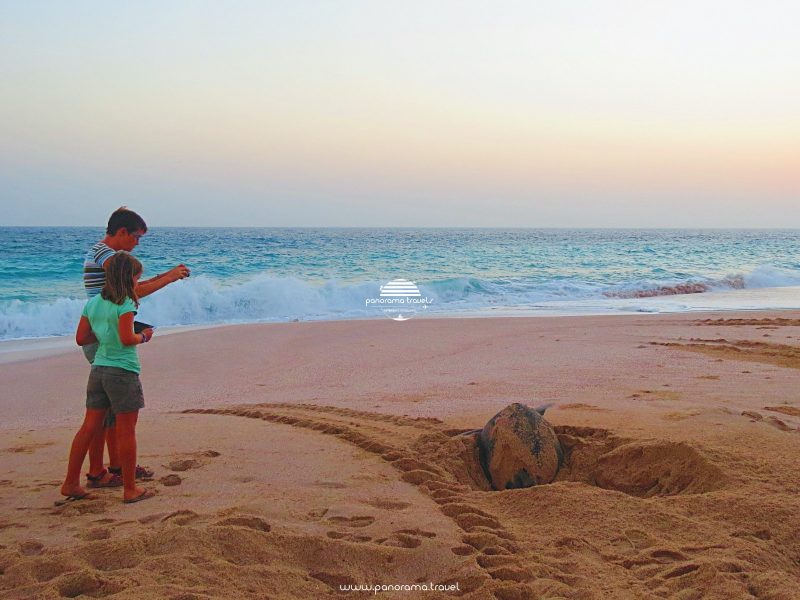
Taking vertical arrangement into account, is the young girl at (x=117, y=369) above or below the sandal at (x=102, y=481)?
above

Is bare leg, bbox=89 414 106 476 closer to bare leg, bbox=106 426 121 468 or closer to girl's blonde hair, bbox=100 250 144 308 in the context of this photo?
bare leg, bbox=106 426 121 468

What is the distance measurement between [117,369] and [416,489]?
1.82 metres

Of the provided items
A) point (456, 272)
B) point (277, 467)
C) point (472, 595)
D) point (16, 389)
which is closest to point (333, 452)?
point (277, 467)

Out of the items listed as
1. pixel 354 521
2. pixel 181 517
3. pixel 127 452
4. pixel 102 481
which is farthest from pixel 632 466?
pixel 102 481

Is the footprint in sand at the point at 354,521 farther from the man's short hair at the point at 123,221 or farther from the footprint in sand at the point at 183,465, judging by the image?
the man's short hair at the point at 123,221

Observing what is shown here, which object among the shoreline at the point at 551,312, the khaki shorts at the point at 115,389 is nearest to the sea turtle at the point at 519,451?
the khaki shorts at the point at 115,389

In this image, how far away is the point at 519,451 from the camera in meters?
3.99

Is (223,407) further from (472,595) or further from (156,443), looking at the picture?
(472,595)

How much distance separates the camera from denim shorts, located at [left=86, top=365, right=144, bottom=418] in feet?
11.3

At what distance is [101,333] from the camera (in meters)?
3.41

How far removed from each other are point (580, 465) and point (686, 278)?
2213 centimetres

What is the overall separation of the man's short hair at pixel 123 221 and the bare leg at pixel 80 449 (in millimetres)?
1034

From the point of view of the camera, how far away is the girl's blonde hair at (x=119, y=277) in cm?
335

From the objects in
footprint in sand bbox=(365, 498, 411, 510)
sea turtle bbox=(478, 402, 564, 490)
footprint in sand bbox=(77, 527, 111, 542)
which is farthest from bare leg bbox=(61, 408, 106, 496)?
sea turtle bbox=(478, 402, 564, 490)
